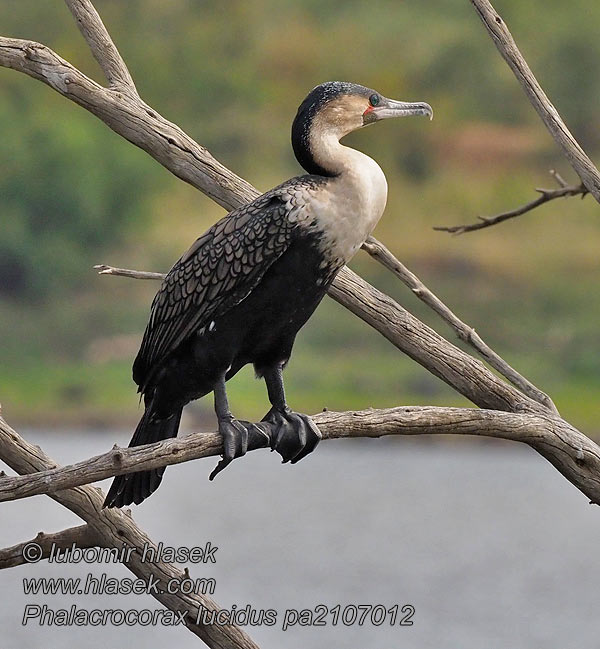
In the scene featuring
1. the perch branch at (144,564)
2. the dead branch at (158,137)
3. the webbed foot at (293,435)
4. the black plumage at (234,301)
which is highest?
the dead branch at (158,137)

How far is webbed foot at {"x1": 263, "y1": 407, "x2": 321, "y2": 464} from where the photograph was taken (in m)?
2.16

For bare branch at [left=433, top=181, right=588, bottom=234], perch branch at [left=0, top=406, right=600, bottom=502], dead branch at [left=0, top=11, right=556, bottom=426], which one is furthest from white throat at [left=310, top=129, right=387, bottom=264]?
bare branch at [left=433, top=181, right=588, bottom=234]

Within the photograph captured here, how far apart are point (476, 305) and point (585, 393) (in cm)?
104

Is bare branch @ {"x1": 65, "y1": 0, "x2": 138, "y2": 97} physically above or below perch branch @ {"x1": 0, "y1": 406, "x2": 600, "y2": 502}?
above

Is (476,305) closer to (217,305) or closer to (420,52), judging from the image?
(420,52)

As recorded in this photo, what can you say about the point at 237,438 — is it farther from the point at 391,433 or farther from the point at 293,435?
the point at 391,433

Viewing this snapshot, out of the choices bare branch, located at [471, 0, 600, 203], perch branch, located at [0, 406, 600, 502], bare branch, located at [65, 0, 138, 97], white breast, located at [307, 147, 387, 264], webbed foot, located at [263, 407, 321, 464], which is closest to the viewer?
perch branch, located at [0, 406, 600, 502]

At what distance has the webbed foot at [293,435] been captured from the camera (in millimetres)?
2158

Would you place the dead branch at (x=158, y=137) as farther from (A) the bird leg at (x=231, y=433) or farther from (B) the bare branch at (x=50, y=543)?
(B) the bare branch at (x=50, y=543)

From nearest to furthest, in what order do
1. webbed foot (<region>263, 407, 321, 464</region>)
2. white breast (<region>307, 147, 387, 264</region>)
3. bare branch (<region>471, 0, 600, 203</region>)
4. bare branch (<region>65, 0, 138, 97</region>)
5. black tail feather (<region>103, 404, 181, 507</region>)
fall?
1. white breast (<region>307, 147, 387, 264</region>)
2. webbed foot (<region>263, 407, 321, 464</region>)
3. black tail feather (<region>103, 404, 181, 507</region>)
4. bare branch (<region>471, 0, 600, 203</region>)
5. bare branch (<region>65, 0, 138, 97</region>)

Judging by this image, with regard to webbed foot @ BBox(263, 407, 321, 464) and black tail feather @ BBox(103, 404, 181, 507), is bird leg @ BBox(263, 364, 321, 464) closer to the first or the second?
webbed foot @ BBox(263, 407, 321, 464)

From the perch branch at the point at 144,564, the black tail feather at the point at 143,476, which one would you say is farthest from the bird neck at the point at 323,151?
the perch branch at the point at 144,564

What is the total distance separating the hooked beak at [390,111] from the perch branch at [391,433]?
544mm


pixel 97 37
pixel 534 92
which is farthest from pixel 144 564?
pixel 534 92
